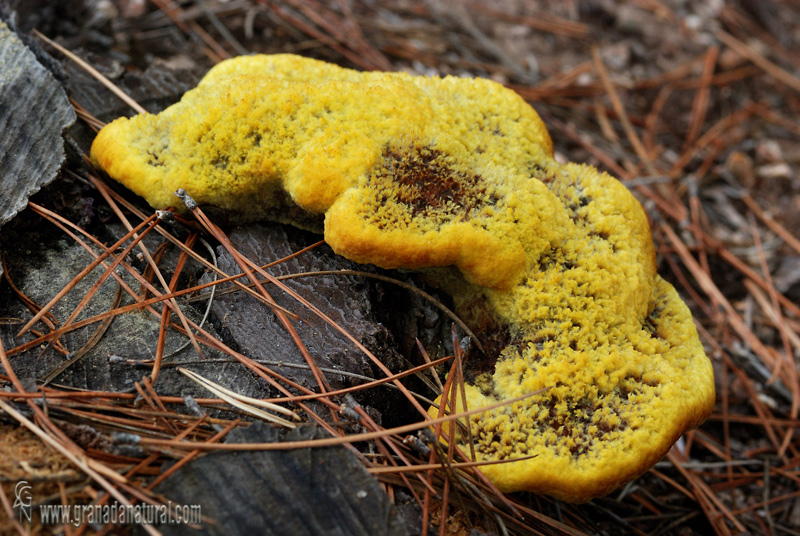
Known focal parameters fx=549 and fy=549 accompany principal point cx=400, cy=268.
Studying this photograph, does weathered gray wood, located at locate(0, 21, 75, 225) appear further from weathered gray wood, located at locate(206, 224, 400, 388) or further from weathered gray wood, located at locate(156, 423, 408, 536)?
weathered gray wood, located at locate(156, 423, 408, 536)

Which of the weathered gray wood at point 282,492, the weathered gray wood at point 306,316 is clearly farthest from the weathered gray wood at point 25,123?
the weathered gray wood at point 282,492

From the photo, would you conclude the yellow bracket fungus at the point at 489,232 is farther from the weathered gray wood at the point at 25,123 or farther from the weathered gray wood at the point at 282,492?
the weathered gray wood at the point at 282,492

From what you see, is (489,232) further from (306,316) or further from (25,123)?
(25,123)

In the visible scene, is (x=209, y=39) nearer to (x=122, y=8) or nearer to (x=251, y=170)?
(x=122, y=8)

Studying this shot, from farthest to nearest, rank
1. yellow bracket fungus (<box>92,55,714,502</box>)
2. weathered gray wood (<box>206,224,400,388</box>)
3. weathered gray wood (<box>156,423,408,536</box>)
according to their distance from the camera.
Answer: weathered gray wood (<box>206,224,400,388</box>) → yellow bracket fungus (<box>92,55,714,502</box>) → weathered gray wood (<box>156,423,408,536</box>)

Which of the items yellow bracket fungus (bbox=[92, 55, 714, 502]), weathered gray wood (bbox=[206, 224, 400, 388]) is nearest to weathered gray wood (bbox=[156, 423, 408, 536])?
weathered gray wood (bbox=[206, 224, 400, 388])

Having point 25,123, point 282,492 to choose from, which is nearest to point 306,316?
point 282,492
